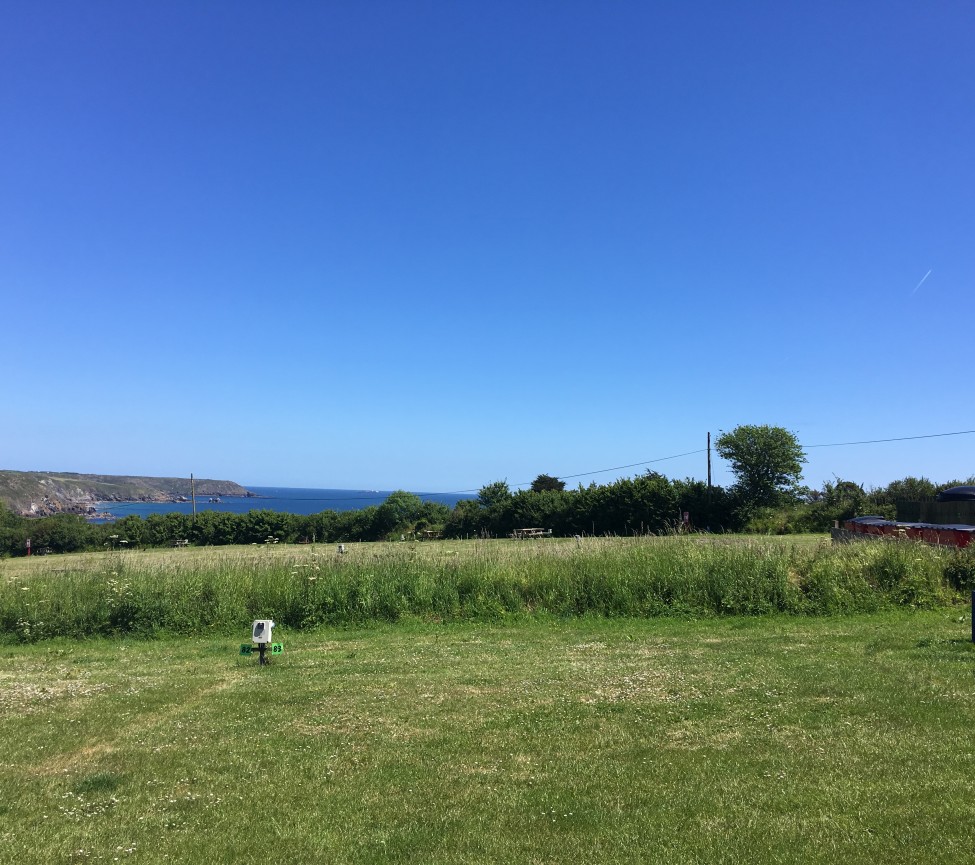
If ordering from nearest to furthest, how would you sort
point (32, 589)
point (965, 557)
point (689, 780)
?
point (689, 780)
point (32, 589)
point (965, 557)

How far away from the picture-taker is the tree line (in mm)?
48469

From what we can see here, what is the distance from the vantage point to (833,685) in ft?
25.2

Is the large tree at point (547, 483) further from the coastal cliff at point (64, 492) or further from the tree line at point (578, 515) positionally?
the coastal cliff at point (64, 492)

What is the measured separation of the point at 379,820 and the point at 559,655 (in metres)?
5.93

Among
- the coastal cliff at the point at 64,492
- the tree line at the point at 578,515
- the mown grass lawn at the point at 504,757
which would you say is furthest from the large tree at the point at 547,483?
the mown grass lawn at the point at 504,757

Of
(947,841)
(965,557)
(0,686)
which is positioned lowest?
(0,686)

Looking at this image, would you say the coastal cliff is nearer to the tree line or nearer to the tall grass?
the tree line

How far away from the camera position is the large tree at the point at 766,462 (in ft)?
182

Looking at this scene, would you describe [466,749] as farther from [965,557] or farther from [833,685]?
[965,557]

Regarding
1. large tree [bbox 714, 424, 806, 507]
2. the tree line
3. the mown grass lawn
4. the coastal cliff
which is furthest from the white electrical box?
the coastal cliff

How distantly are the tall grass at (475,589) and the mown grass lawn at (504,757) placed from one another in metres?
3.85

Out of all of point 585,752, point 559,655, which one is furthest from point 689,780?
point 559,655

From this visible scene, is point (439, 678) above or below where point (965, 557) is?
below

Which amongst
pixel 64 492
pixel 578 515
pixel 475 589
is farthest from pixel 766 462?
pixel 64 492
